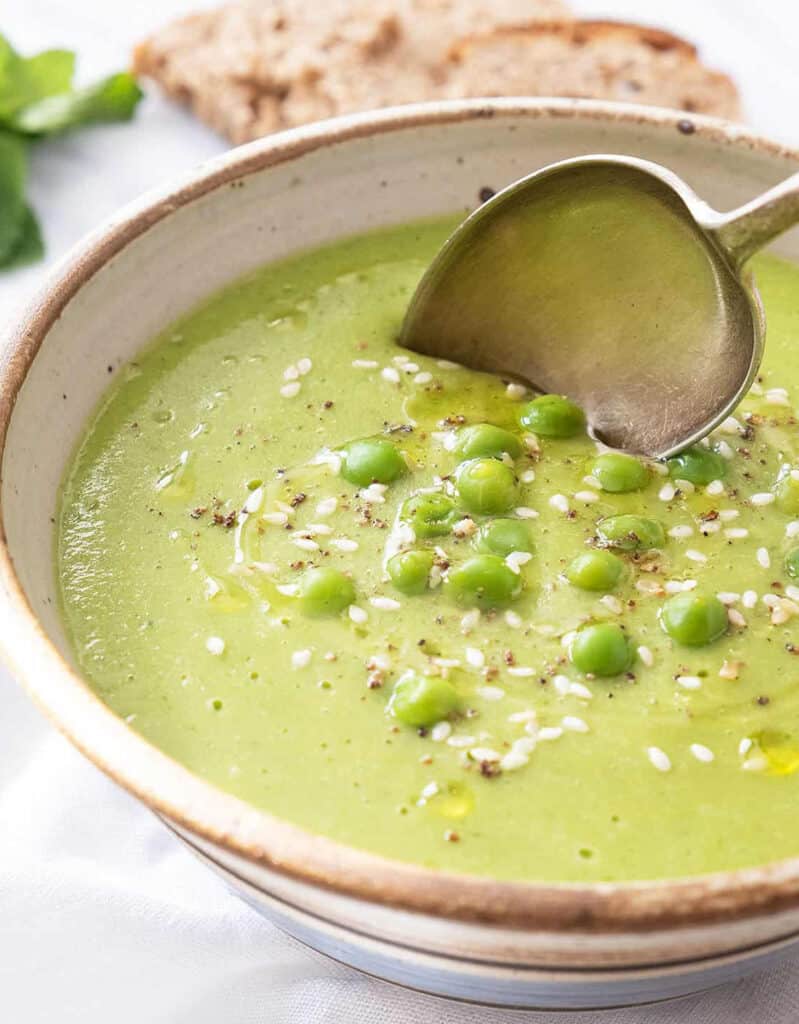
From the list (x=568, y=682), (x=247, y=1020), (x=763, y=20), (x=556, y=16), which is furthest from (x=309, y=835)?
(x=763, y=20)

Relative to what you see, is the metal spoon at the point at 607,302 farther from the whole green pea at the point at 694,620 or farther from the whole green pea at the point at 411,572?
the whole green pea at the point at 411,572

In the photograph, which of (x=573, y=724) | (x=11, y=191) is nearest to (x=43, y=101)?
(x=11, y=191)

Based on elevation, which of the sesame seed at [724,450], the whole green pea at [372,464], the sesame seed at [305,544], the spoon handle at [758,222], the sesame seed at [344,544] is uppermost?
the spoon handle at [758,222]

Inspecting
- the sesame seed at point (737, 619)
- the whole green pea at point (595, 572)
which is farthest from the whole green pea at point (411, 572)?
the sesame seed at point (737, 619)

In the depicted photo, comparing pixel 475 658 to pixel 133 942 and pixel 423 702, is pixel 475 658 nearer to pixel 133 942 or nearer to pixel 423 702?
pixel 423 702

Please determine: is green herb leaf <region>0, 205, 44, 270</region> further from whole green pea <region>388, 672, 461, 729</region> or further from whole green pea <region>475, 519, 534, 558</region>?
whole green pea <region>388, 672, 461, 729</region>

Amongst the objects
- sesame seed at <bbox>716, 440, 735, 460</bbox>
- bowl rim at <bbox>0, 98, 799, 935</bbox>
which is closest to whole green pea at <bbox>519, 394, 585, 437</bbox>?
sesame seed at <bbox>716, 440, 735, 460</bbox>
